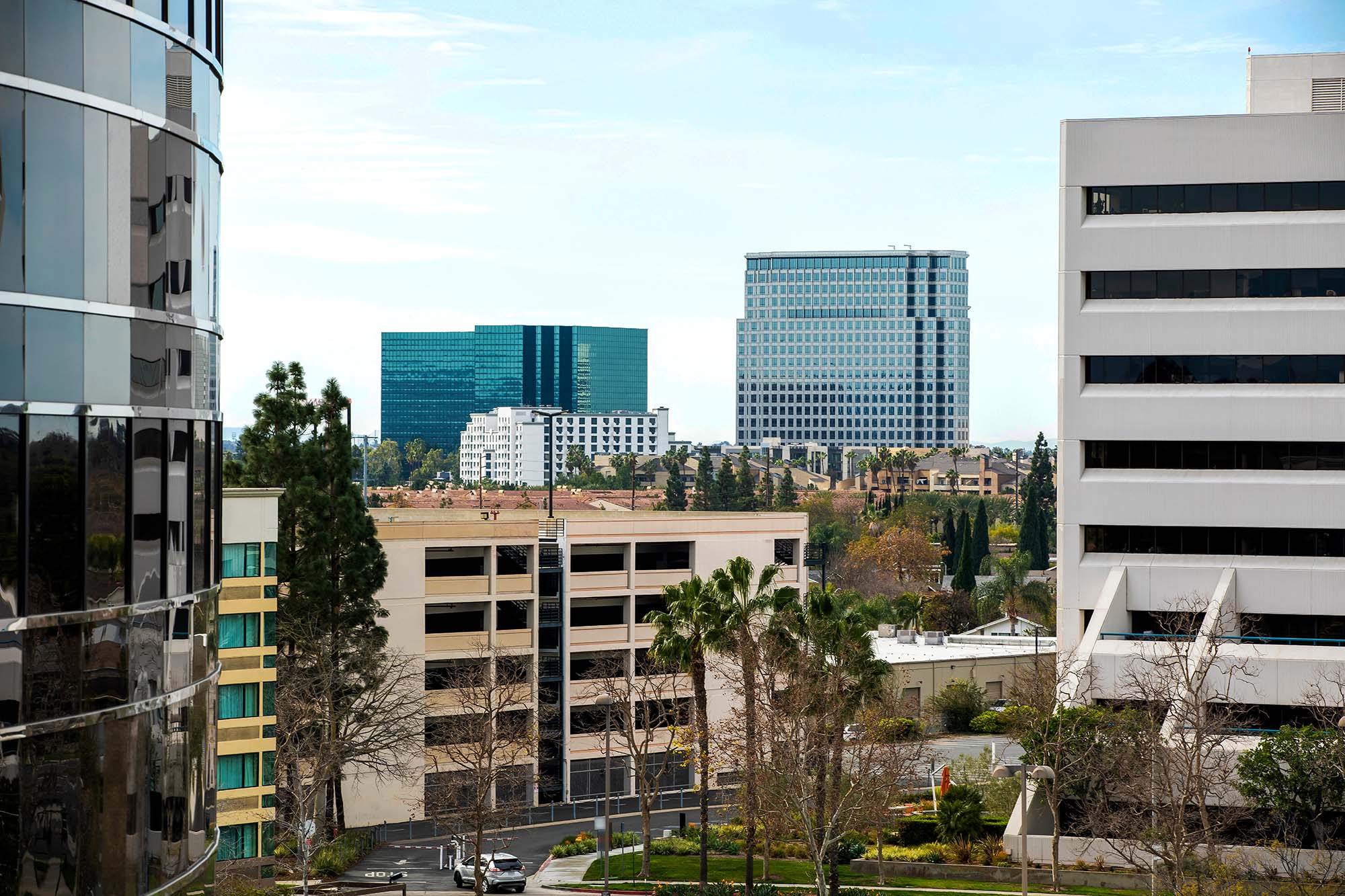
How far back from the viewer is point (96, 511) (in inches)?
703

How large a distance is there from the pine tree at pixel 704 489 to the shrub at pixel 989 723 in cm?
8864

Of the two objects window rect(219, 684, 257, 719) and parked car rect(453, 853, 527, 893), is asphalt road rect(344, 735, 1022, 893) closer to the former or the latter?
parked car rect(453, 853, 527, 893)

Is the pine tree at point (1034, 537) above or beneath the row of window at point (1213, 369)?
beneath

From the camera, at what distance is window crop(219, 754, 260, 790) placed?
47906 millimetres

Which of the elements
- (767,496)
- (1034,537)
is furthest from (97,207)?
(767,496)

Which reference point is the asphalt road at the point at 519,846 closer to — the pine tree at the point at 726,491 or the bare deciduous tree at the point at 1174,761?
the bare deciduous tree at the point at 1174,761

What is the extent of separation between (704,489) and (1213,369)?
→ 4537 inches

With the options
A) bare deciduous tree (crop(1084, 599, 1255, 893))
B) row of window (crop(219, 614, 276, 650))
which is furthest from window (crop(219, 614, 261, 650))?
bare deciduous tree (crop(1084, 599, 1255, 893))

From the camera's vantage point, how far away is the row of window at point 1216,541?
186 ft

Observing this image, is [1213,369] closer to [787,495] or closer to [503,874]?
[503,874]

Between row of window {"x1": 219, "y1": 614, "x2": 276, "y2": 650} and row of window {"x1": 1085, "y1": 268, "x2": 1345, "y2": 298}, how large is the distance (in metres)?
32.8

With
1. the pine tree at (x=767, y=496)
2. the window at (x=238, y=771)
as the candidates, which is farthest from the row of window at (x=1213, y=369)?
the pine tree at (x=767, y=496)

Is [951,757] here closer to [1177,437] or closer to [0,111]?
[1177,437]

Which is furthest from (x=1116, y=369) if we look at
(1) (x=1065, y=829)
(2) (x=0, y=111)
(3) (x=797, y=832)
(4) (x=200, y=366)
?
(2) (x=0, y=111)
